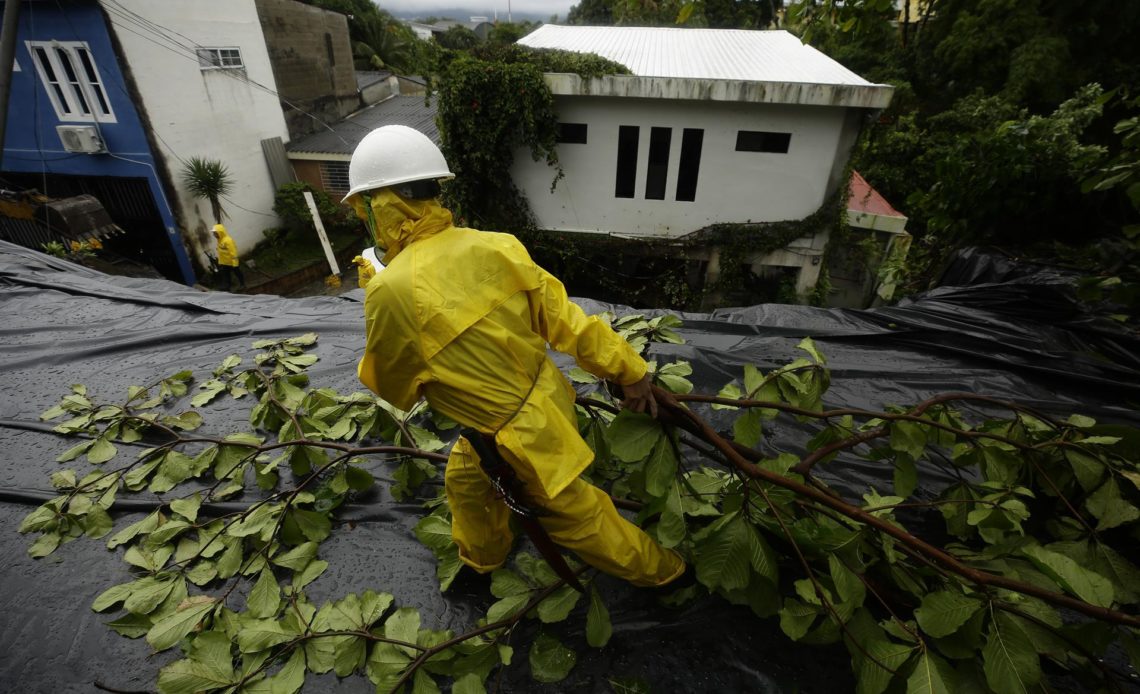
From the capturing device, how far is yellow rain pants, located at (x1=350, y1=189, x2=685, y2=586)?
139cm

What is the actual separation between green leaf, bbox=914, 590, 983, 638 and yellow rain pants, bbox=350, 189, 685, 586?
2.55 ft

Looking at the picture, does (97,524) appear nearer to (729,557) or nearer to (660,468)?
(660,468)

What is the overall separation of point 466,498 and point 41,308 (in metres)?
4.29

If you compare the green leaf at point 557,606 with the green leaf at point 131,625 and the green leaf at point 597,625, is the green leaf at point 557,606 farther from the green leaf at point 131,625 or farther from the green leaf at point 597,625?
the green leaf at point 131,625

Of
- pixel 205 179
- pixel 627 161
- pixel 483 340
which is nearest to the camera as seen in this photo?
pixel 483 340

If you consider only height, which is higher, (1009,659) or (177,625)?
(1009,659)

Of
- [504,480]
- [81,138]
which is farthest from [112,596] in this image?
[81,138]

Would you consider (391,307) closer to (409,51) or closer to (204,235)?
(204,235)

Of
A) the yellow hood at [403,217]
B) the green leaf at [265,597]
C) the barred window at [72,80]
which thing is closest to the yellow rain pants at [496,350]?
the yellow hood at [403,217]

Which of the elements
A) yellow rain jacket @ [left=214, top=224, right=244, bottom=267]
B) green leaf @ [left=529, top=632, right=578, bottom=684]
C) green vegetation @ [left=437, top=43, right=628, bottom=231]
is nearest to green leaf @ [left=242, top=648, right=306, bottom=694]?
green leaf @ [left=529, top=632, right=578, bottom=684]

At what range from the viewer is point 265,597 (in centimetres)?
174

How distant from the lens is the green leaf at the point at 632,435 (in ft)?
5.02

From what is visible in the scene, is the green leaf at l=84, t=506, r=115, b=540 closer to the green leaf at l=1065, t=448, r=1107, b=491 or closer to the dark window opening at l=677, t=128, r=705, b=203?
the green leaf at l=1065, t=448, r=1107, b=491

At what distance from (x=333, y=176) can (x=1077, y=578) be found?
49.7ft
